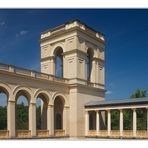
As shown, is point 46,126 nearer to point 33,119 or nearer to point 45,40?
point 33,119

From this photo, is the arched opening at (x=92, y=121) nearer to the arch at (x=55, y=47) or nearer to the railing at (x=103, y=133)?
the railing at (x=103, y=133)

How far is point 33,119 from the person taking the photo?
1172 inches

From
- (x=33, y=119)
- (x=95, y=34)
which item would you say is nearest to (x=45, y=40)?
(x=95, y=34)

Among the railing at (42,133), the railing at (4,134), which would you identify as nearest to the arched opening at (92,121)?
the railing at (42,133)

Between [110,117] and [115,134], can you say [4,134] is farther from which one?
[110,117]

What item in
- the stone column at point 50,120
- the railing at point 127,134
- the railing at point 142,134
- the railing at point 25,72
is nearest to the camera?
the railing at point 25,72

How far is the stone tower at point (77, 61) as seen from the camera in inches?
1331

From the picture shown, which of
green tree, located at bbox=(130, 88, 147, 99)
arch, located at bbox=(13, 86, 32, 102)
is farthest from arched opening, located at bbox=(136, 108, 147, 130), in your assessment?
arch, located at bbox=(13, 86, 32, 102)

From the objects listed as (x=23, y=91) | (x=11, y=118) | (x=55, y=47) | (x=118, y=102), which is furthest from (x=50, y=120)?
(x=55, y=47)

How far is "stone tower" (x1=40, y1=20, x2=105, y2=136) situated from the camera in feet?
111

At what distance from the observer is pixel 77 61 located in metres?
34.3

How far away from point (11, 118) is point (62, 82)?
741 centimetres

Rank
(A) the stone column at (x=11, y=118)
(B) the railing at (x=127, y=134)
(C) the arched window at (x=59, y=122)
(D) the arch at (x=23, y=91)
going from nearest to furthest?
(A) the stone column at (x=11, y=118)
(D) the arch at (x=23, y=91)
(B) the railing at (x=127, y=134)
(C) the arched window at (x=59, y=122)
